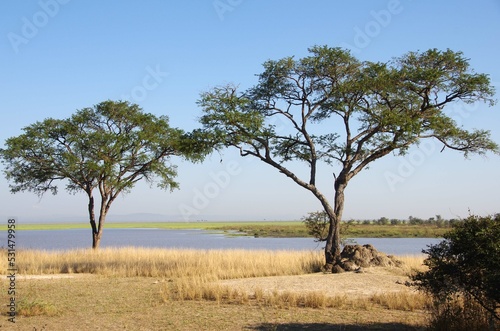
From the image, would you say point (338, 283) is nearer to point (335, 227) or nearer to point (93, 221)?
point (335, 227)

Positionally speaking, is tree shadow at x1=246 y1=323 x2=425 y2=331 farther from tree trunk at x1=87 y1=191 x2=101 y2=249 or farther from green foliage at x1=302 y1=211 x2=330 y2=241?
tree trunk at x1=87 y1=191 x2=101 y2=249

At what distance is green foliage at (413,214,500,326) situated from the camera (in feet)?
24.7

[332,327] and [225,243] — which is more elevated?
[332,327]

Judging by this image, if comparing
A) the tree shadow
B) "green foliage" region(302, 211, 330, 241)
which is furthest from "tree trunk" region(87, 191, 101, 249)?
the tree shadow

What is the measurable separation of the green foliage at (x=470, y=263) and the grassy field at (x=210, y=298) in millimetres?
1511

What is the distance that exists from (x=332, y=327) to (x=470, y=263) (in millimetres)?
2838

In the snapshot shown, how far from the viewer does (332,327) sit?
943cm

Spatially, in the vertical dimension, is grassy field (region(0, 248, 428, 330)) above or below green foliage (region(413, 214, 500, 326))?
below

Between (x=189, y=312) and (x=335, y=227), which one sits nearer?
(x=189, y=312)

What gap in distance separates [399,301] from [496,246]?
14.7ft

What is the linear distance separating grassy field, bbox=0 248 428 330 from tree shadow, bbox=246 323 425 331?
0.02 m

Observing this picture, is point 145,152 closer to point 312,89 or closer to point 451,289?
point 312,89

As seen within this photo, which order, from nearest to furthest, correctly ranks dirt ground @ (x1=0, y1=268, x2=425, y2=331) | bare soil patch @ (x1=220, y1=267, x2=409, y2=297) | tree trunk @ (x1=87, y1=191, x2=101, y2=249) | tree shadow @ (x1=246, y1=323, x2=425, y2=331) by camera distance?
1. tree shadow @ (x1=246, y1=323, x2=425, y2=331)
2. dirt ground @ (x1=0, y1=268, x2=425, y2=331)
3. bare soil patch @ (x1=220, y1=267, x2=409, y2=297)
4. tree trunk @ (x1=87, y1=191, x2=101, y2=249)

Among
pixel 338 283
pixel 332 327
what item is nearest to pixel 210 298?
pixel 338 283
